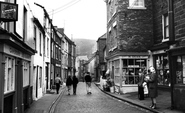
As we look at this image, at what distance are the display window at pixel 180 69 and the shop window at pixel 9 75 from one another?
6778 mm

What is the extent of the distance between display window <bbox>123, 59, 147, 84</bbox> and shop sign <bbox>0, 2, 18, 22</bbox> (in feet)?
45.0

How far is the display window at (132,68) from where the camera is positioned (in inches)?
794

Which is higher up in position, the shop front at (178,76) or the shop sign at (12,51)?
the shop sign at (12,51)

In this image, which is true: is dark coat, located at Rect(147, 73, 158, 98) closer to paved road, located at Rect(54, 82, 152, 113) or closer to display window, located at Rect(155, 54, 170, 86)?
paved road, located at Rect(54, 82, 152, 113)

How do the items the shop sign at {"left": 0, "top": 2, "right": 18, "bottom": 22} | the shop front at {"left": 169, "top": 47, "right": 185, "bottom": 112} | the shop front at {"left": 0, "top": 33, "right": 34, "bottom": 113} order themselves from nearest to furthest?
1. the shop front at {"left": 0, "top": 33, "right": 34, "bottom": 113}
2. the shop sign at {"left": 0, "top": 2, "right": 18, "bottom": 22}
3. the shop front at {"left": 169, "top": 47, "right": 185, "bottom": 112}

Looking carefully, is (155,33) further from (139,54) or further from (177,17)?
(177,17)

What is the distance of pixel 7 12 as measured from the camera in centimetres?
725

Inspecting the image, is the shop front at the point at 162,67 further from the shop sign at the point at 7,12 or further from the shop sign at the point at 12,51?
the shop sign at the point at 7,12

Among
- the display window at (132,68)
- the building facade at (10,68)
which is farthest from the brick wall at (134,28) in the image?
the building facade at (10,68)

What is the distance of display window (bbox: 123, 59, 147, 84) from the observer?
794 inches

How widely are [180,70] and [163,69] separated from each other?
7043 mm

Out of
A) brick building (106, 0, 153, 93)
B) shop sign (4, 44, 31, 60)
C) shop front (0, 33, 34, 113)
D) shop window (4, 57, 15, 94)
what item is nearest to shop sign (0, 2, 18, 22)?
shop front (0, 33, 34, 113)

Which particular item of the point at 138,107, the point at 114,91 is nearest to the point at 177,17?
the point at 138,107

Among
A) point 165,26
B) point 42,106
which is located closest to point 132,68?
point 165,26
